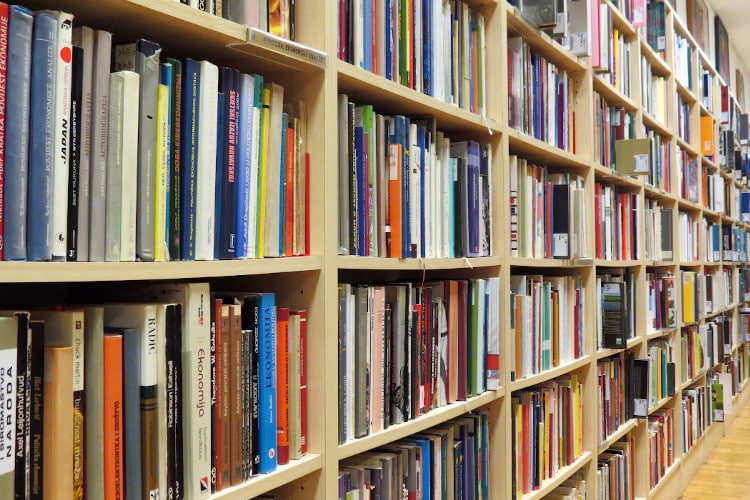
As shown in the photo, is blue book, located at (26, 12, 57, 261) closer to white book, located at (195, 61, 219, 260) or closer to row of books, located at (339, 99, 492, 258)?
white book, located at (195, 61, 219, 260)

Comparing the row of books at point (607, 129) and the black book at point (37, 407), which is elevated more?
the row of books at point (607, 129)

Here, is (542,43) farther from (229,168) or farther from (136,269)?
(136,269)

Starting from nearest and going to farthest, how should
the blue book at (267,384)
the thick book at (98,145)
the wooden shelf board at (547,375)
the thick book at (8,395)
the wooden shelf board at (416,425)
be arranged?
the thick book at (8,395)
the thick book at (98,145)
the blue book at (267,384)
the wooden shelf board at (416,425)
the wooden shelf board at (547,375)

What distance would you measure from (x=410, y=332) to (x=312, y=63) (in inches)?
23.0

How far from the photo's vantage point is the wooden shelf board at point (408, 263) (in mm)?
1322

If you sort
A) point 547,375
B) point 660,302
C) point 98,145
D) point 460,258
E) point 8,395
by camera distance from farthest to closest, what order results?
point 660,302, point 547,375, point 460,258, point 98,145, point 8,395

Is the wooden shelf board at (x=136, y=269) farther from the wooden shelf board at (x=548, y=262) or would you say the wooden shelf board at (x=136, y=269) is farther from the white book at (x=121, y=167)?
the wooden shelf board at (x=548, y=262)

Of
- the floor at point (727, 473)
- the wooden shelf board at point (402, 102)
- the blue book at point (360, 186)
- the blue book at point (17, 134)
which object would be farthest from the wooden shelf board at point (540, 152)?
the floor at point (727, 473)

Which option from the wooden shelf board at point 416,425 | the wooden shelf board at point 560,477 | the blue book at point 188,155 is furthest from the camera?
the wooden shelf board at point 560,477

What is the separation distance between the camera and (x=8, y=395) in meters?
0.77

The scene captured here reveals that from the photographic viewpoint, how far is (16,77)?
79cm

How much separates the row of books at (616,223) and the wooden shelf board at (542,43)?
1.63 feet

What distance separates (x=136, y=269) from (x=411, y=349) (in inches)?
28.5

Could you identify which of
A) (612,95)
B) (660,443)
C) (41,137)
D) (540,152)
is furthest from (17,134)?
(660,443)
